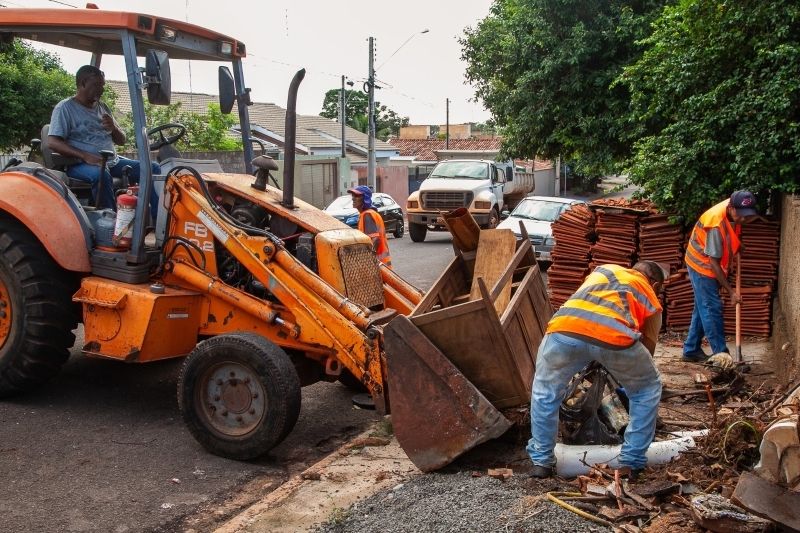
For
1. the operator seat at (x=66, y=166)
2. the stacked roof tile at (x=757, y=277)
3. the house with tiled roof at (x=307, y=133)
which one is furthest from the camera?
the house with tiled roof at (x=307, y=133)

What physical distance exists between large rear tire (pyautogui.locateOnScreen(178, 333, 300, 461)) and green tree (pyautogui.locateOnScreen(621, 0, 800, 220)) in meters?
6.17

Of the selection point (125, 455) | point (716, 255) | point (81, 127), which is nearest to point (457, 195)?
point (716, 255)

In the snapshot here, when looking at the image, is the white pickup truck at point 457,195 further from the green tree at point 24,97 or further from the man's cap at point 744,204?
the man's cap at point 744,204

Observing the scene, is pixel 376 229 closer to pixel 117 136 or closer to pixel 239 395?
pixel 117 136

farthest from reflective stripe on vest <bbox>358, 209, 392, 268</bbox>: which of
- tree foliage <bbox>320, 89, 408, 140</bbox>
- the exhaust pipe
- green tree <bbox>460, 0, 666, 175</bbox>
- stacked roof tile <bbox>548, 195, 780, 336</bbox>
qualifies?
tree foliage <bbox>320, 89, 408, 140</bbox>

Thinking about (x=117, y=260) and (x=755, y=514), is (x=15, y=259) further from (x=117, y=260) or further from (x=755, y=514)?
(x=755, y=514)

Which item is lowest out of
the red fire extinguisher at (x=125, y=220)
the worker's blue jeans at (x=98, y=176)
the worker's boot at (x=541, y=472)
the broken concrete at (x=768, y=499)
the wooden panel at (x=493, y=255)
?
the worker's boot at (x=541, y=472)

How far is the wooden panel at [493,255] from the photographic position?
6855mm

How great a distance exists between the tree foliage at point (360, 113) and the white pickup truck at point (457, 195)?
1183 inches

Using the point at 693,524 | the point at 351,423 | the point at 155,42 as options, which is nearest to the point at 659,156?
the point at 351,423

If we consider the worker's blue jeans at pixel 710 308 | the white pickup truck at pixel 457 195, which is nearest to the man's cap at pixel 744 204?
the worker's blue jeans at pixel 710 308

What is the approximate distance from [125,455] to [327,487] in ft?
5.05

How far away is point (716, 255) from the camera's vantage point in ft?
27.0

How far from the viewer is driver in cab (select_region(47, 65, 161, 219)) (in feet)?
22.9
